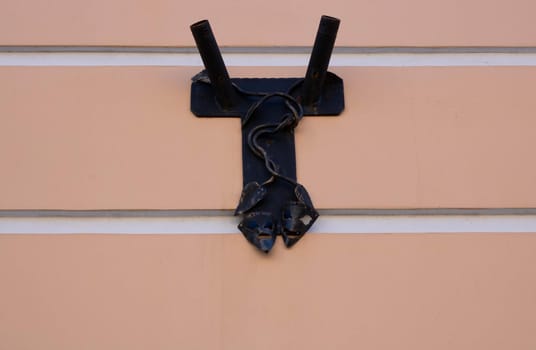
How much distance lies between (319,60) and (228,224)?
26 centimetres

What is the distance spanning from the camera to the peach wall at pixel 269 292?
95cm

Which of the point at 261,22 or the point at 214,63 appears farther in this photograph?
the point at 261,22

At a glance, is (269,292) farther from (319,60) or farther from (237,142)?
(319,60)

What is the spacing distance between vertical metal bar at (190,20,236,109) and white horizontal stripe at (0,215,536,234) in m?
0.18

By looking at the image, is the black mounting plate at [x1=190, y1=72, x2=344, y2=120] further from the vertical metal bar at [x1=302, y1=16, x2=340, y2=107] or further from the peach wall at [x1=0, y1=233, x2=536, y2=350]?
the peach wall at [x1=0, y1=233, x2=536, y2=350]

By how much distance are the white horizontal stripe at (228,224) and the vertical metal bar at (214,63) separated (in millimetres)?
176

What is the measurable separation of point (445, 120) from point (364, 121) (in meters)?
0.12

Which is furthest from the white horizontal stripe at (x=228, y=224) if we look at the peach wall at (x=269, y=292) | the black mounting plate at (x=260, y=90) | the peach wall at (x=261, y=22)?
the peach wall at (x=261, y=22)

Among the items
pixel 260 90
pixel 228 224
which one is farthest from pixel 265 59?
pixel 228 224

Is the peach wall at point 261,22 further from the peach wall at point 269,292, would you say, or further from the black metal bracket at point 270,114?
the peach wall at point 269,292

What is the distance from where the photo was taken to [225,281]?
98 cm

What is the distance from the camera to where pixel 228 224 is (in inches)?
39.7

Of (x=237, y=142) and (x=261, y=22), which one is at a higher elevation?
(x=261, y=22)

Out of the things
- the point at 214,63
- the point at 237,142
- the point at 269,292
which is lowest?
the point at 269,292
